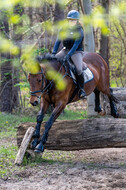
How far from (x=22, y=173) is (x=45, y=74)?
6.59 feet

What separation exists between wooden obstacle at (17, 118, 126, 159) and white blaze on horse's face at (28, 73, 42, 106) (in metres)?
1.07

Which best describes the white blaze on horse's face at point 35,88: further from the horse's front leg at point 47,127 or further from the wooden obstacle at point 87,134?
the wooden obstacle at point 87,134

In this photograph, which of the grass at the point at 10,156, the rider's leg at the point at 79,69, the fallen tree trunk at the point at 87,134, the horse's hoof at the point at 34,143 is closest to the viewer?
the grass at the point at 10,156

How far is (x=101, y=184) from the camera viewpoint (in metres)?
Answer: 4.64

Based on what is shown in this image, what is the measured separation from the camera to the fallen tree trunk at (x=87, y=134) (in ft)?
19.9

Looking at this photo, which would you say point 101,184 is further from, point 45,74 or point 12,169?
point 45,74

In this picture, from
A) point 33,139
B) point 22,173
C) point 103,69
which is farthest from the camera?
point 103,69

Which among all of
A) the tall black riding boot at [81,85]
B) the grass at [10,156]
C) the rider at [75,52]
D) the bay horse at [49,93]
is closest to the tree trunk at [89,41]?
the grass at [10,156]

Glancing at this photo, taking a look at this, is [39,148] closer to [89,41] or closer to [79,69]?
[79,69]

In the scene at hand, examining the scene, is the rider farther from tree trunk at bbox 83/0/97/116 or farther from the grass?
tree trunk at bbox 83/0/97/116

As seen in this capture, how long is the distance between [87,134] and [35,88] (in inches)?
63.8

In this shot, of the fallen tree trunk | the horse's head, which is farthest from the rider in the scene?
the horse's head

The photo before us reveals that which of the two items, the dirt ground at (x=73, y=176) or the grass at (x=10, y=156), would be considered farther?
the grass at (x=10, y=156)

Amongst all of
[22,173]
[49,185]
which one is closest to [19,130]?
[22,173]
